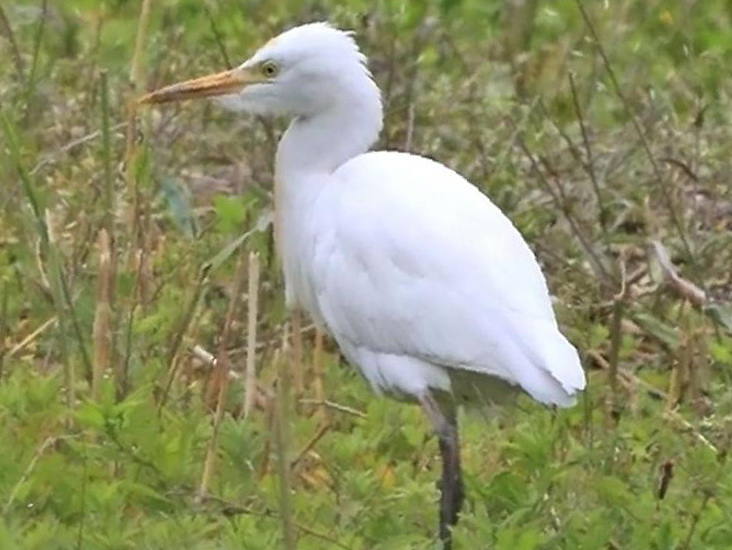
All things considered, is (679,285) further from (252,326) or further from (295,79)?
(252,326)

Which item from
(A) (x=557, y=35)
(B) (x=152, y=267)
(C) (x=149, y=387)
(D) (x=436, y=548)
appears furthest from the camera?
(A) (x=557, y=35)

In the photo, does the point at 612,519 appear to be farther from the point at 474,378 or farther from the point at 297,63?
the point at 297,63

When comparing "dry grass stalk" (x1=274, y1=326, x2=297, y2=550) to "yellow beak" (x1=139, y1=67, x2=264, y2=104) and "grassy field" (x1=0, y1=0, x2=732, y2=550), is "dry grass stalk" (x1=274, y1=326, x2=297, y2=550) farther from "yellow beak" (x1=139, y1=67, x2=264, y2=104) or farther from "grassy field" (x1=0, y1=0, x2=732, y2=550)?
"yellow beak" (x1=139, y1=67, x2=264, y2=104)

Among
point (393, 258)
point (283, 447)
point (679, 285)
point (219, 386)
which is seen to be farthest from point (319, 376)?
point (283, 447)

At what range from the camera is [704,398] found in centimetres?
569

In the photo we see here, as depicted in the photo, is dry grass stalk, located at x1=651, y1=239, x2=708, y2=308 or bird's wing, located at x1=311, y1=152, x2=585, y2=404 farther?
dry grass stalk, located at x1=651, y1=239, x2=708, y2=308

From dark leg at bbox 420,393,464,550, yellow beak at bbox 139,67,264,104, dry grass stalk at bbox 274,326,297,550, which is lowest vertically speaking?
dark leg at bbox 420,393,464,550

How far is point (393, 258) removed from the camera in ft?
16.1

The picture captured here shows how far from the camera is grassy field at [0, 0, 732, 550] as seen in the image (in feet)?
14.6

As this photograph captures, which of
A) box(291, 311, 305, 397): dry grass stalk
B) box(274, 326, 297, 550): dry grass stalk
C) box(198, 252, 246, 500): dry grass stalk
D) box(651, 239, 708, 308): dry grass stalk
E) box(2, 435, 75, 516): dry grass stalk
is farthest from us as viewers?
box(651, 239, 708, 308): dry grass stalk

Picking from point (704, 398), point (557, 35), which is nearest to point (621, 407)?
point (704, 398)

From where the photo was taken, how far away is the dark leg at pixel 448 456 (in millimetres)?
4688

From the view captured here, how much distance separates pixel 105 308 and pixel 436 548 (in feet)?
3.09

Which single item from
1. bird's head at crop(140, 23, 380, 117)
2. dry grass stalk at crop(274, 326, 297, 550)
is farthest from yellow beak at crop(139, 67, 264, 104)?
dry grass stalk at crop(274, 326, 297, 550)
